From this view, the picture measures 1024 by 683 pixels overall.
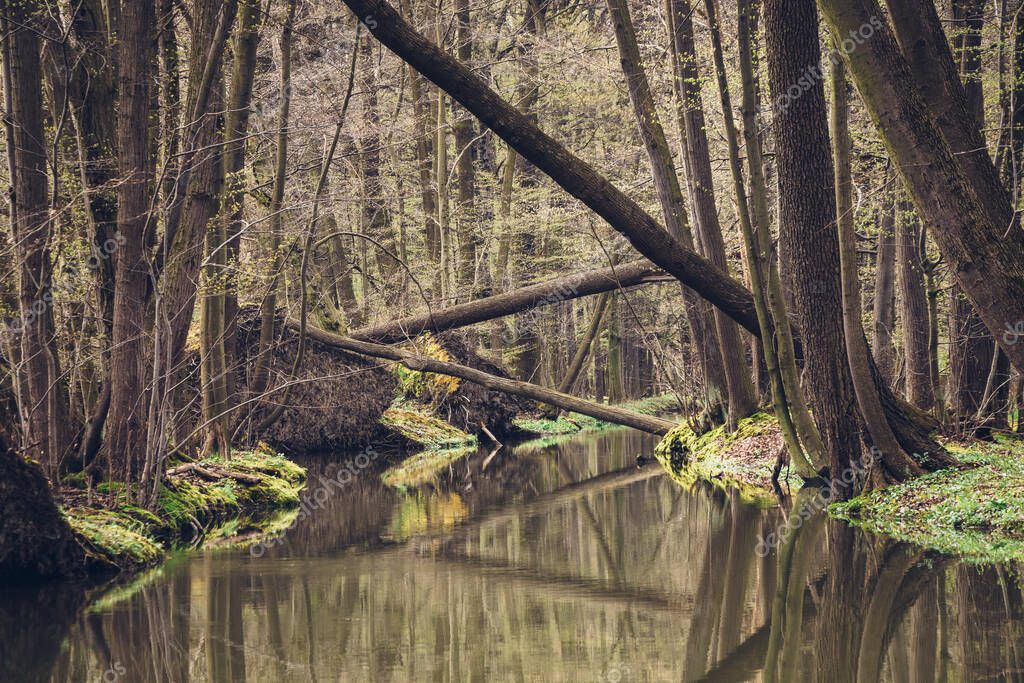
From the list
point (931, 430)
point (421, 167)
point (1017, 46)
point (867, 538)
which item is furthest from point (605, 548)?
point (421, 167)

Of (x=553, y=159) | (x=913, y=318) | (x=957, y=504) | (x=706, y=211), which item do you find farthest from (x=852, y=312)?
(x=706, y=211)

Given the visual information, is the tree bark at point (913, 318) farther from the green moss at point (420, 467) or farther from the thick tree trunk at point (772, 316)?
the green moss at point (420, 467)

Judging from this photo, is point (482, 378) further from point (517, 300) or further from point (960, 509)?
point (960, 509)

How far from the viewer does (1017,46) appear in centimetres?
1038

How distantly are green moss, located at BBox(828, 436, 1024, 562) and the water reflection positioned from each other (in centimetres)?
40

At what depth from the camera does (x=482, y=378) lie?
58.7 feet

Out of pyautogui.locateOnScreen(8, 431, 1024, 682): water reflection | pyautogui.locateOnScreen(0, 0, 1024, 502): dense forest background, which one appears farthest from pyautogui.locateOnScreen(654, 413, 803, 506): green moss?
pyautogui.locateOnScreen(8, 431, 1024, 682): water reflection

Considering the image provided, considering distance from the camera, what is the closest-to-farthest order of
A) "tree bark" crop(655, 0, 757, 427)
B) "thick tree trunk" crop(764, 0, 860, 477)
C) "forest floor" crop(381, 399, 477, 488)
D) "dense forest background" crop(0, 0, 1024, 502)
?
"dense forest background" crop(0, 0, 1024, 502) → "thick tree trunk" crop(764, 0, 860, 477) → "tree bark" crop(655, 0, 757, 427) → "forest floor" crop(381, 399, 477, 488)

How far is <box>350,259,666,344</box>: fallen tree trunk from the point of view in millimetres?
15836

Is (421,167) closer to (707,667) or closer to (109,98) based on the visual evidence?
(109,98)

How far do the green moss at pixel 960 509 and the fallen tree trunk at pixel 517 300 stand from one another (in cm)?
624

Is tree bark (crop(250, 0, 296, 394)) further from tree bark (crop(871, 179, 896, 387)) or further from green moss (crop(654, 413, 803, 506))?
tree bark (crop(871, 179, 896, 387))

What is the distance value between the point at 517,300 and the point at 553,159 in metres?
8.03

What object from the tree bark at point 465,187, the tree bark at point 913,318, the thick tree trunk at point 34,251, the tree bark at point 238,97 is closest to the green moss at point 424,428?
the tree bark at point 465,187
